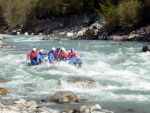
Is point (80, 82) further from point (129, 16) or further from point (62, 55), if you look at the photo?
point (129, 16)

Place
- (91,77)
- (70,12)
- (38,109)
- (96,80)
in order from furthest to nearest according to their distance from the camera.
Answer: (70,12)
(91,77)
(96,80)
(38,109)

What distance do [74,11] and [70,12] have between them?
3.75 ft

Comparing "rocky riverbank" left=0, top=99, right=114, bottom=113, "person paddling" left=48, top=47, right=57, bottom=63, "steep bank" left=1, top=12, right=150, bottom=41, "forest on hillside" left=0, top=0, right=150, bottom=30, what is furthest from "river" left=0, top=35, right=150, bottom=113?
"forest on hillside" left=0, top=0, right=150, bottom=30

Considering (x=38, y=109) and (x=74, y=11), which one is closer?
(x=38, y=109)

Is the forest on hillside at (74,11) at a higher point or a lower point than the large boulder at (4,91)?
higher

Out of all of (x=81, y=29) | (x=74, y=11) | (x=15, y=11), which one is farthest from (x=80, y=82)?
(x=15, y=11)

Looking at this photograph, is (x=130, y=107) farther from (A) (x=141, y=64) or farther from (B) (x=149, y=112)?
(A) (x=141, y=64)

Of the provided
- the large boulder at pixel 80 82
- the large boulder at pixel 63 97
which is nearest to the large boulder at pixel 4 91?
the large boulder at pixel 63 97

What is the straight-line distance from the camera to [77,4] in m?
61.9

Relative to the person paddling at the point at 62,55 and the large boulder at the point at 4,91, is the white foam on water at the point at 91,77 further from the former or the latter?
the person paddling at the point at 62,55

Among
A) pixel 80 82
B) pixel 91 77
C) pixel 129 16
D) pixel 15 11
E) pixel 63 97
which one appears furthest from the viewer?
pixel 15 11

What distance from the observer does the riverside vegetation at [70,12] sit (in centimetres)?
4184

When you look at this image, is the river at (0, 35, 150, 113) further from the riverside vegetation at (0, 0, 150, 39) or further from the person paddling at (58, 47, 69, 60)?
the riverside vegetation at (0, 0, 150, 39)

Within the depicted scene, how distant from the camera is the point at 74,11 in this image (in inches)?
2427
